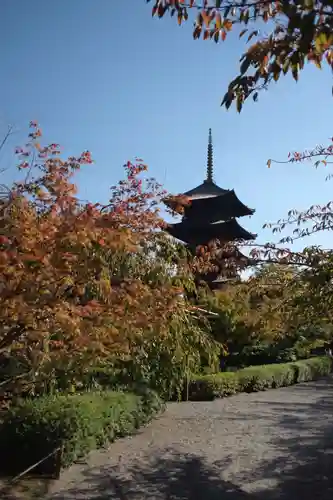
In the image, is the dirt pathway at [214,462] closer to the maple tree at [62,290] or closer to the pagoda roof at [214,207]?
the maple tree at [62,290]

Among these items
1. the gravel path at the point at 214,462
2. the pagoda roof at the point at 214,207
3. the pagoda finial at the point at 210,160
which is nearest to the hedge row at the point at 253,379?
the gravel path at the point at 214,462

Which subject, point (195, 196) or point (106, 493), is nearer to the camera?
point (106, 493)

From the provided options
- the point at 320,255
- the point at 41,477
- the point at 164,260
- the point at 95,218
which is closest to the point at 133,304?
the point at 95,218

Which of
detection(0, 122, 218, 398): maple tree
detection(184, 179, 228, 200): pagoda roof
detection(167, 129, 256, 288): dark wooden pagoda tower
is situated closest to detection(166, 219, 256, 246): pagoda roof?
detection(167, 129, 256, 288): dark wooden pagoda tower

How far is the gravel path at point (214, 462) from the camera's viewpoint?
A: 573 centimetres

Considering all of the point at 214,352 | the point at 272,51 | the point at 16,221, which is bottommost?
the point at 214,352

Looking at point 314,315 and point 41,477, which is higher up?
point 314,315

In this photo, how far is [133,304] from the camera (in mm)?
4020

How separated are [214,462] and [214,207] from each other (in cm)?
1543

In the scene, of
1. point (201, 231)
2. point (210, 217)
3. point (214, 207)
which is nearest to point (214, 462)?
point (201, 231)

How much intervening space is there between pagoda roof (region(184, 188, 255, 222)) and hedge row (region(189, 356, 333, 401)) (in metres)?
6.90

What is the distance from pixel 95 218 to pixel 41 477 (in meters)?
4.43

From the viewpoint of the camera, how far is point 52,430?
6.55 meters

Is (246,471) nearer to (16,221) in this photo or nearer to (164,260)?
(164,260)
